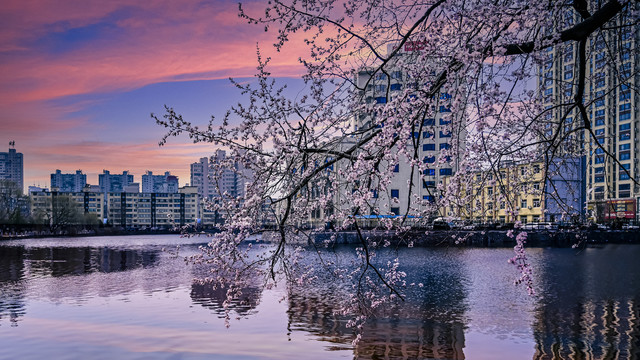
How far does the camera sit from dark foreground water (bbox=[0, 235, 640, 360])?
15.7m

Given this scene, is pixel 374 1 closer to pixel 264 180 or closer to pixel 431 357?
pixel 264 180

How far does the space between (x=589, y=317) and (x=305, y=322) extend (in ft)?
38.3

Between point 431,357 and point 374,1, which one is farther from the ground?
point 374,1

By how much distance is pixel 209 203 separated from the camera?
31.6 ft

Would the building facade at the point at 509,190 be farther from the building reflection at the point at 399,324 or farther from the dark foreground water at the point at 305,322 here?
the building reflection at the point at 399,324

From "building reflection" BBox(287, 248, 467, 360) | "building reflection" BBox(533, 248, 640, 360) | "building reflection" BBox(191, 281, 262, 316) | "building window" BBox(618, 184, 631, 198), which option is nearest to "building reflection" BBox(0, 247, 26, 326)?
"building reflection" BBox(191, 281, 262, 316)

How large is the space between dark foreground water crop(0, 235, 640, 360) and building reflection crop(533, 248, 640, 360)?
0.17ft

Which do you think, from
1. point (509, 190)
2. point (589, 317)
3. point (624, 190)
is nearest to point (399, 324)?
point (589, 317)

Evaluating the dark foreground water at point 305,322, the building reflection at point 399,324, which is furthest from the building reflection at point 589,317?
the building reflection at point 399,324

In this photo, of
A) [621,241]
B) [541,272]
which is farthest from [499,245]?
[541,272]

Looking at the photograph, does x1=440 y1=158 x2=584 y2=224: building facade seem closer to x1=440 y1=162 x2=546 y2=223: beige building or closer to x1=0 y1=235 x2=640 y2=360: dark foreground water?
x1=440 y1=162 x2=546 y2=223: beige building

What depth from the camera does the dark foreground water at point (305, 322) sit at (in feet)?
51.4

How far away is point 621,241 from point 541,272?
38356 millimetres

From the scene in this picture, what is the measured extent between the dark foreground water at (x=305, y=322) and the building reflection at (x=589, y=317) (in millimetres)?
53
